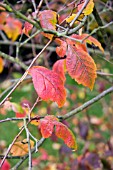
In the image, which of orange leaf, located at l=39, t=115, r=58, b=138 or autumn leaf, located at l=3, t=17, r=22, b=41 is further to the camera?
autumn leaf, located at l=3, t=17, r=22, b=41

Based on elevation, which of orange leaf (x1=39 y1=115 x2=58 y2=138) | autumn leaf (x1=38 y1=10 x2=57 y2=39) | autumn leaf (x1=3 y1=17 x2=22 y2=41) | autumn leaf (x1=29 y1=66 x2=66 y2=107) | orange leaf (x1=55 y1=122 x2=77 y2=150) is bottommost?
autumn leaf (x1=3 y1=17 x2=22 y2=41)

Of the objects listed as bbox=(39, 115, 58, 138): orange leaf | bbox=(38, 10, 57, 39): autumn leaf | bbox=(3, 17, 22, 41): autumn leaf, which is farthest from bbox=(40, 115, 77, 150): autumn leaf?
bbox=(3, 17, 22, 41): autumn leaf

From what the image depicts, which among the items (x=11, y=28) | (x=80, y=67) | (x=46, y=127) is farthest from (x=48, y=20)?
(x=11, y=28)

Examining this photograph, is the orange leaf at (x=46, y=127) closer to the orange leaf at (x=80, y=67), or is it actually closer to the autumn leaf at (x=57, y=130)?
the autumn leaf at (x=57, y=130)

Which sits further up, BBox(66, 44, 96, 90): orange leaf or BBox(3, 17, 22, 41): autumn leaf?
BBox(66, 44, 96, 90): orange leaf

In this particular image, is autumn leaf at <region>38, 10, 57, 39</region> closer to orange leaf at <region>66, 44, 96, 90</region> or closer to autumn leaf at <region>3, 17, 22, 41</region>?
orange leaf at <region>66, 44, 96, 90</region>

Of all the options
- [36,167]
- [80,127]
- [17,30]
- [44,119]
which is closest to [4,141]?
[36,167]

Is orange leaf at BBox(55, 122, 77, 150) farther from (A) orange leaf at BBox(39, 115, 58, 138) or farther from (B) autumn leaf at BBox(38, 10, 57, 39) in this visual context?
(B) autumn leaf at BBox(38, 10, 57, 39)
